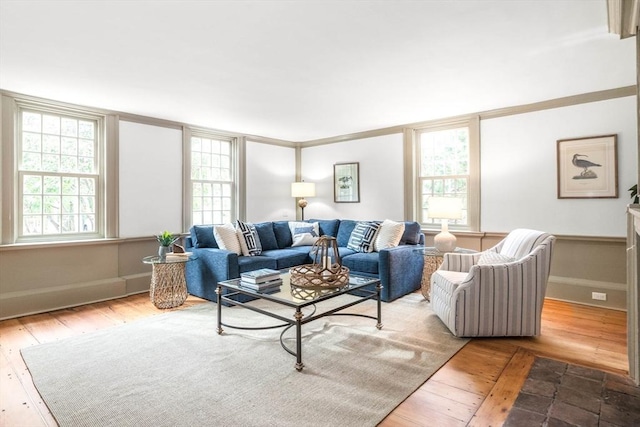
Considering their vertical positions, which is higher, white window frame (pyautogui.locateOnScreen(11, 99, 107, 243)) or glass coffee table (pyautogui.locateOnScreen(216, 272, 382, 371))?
white window frame (pyautogui.locateOnScreen(11, 99, 107, 243))

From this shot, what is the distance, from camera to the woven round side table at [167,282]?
373cm

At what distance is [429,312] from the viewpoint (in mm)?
3473

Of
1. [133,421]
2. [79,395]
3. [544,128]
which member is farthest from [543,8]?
[79,395]

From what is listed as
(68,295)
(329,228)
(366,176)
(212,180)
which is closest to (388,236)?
(329,228)

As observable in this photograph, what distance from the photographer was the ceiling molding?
6.43 ft


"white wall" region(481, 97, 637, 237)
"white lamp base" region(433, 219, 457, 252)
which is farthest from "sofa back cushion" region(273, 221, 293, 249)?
"white wall" region(481, 97, 637, 237)

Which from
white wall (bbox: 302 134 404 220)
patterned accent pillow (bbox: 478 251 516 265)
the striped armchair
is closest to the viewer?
the striped armchair

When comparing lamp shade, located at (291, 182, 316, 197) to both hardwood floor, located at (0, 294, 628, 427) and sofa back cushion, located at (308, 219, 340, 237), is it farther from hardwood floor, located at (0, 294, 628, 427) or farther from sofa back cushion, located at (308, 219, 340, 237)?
hardwood floor, located at (0, 294, 628, 427)

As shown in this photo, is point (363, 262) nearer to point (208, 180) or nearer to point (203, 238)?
point (203, 238)

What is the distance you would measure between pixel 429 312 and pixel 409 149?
2.50 meters

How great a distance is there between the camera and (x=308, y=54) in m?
2.69

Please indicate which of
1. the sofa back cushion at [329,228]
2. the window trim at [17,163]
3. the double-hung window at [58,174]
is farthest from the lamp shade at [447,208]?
the double-hung window at [58,174]

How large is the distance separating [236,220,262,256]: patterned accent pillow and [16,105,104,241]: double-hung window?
1676 mm

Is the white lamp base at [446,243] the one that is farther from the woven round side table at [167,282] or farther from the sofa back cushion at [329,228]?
the woven round side table at [167,282]
